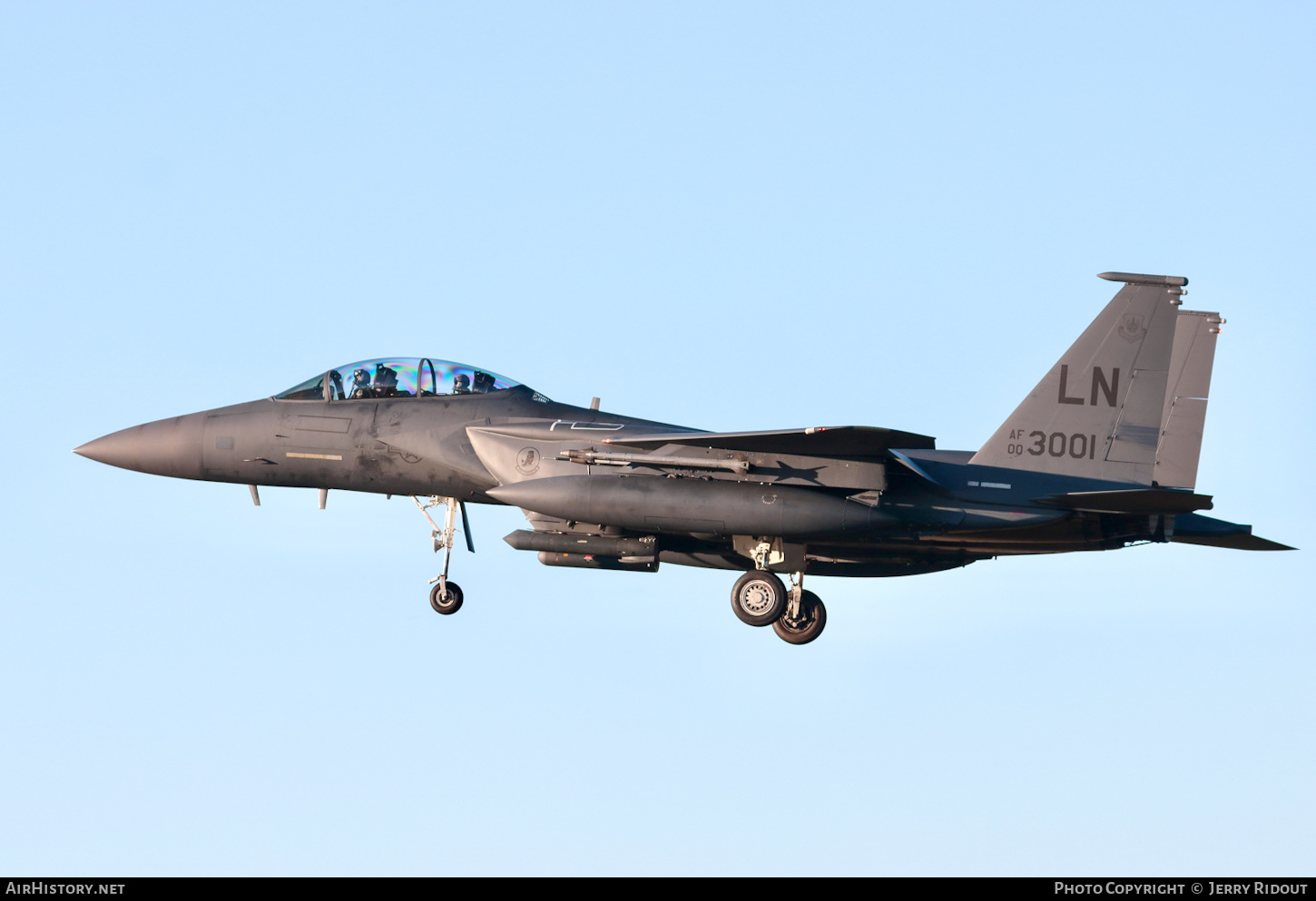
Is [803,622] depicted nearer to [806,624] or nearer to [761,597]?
[806,624]

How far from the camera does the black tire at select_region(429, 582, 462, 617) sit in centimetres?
2017

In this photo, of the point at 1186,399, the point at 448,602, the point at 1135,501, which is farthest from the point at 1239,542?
the point at 448,602

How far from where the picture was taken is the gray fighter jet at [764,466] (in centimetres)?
1830

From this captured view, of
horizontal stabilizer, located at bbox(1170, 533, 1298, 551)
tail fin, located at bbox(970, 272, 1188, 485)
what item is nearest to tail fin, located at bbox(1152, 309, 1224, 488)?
horizontal stabilizer, located at bbox(1170, 533, 1298, 551)

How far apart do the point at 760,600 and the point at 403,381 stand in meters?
5.69

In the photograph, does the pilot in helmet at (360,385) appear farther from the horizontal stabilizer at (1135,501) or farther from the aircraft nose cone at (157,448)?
the horizontal stabilizer at (1135,501)

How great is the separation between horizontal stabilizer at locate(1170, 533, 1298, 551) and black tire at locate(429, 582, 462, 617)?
9746 millimetres

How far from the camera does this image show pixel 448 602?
2017 centimetres

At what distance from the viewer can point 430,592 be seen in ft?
66.6

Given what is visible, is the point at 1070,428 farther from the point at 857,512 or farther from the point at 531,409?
the point at 531,409

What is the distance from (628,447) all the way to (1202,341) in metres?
8.53

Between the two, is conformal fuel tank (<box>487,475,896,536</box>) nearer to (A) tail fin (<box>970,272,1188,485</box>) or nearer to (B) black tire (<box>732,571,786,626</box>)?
(B) black tire (<box>732,571,786,626</box>)

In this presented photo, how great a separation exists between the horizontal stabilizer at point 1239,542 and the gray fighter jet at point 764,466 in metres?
0.04
